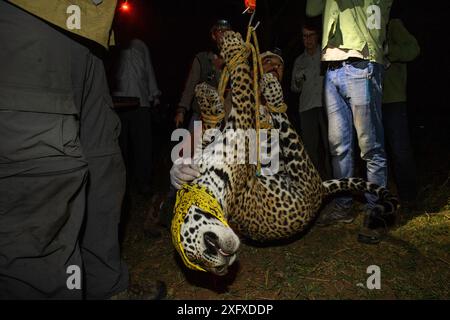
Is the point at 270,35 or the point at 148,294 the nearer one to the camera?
the point at 148,294

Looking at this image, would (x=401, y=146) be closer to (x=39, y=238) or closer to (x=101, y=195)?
(x=101, y=195)

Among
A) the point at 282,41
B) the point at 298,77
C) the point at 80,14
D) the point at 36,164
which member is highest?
the point at 282,41

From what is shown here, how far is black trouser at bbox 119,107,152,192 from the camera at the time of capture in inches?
233

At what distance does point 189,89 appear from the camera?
4.49 meters

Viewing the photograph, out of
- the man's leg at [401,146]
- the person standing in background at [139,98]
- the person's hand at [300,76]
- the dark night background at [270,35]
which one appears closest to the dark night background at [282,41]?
the dark night background at [270,35]

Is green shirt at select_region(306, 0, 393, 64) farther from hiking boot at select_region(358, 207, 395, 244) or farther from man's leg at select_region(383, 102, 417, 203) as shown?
hiking boot at select_region(358, 207, 395, 244)

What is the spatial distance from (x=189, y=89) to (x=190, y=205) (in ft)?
9.24

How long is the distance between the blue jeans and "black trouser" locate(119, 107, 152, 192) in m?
3.42

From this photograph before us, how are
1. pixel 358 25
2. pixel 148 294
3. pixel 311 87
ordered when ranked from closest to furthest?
pixel 148 294 < pixel 358 25 < pixel 311 87

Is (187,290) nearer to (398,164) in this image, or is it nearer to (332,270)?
(332,270)

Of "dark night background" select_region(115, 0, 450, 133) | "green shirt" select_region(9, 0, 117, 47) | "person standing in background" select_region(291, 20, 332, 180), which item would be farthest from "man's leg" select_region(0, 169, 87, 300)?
"dark night background" select_region(115, 0, 450, 133)

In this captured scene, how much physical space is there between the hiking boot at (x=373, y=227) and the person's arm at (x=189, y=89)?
2.59 m

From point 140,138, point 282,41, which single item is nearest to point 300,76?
point 140,138

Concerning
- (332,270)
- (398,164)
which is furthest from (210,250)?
(398,164)
